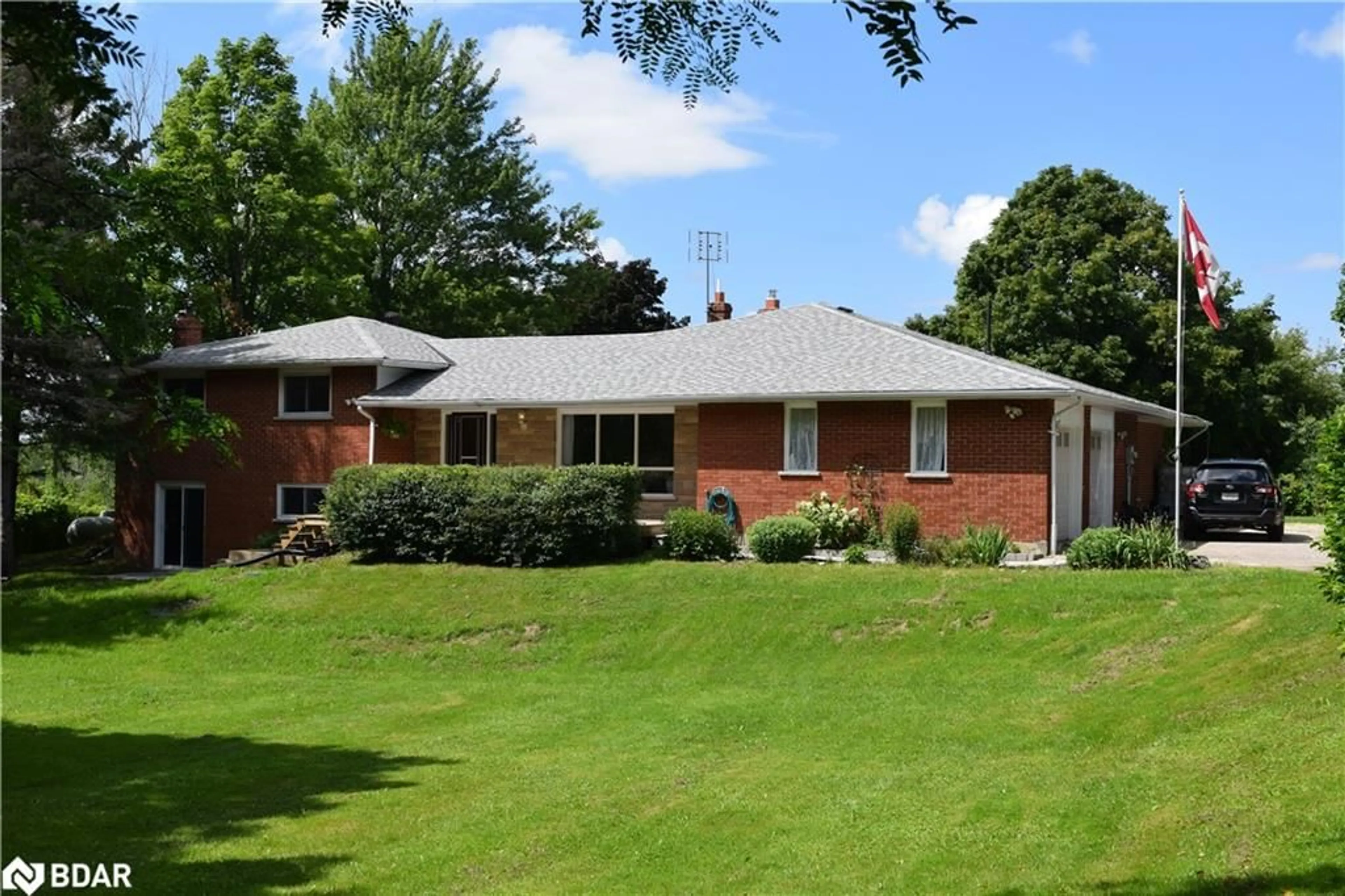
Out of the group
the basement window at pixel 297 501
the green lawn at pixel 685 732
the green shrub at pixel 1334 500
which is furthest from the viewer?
the basement window at pixel 297 501

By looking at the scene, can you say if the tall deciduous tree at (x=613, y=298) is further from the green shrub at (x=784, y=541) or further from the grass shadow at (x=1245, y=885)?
the grass shadow at (x=1245, y=885)

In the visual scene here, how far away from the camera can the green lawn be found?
352 inches

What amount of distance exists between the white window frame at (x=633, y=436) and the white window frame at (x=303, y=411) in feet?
18.6

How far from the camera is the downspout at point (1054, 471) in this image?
2442 cm

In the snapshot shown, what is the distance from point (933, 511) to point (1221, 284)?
87.7 ft

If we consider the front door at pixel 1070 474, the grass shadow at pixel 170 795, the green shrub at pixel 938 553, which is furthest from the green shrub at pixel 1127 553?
the grass shadow at pixel 170 795

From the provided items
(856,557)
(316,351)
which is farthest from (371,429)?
(856,557)

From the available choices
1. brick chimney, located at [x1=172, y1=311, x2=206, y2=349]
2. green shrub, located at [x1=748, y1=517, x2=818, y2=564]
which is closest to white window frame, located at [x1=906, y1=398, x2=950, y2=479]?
green shrub, located at [x1=748, y1=517, x2=818, y2=564]

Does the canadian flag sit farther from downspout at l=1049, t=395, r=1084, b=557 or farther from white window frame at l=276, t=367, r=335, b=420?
white window frame at l=276, t=367, r=335, b=420

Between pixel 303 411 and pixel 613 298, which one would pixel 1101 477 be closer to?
pixel 303 411

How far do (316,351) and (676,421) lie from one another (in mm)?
9106

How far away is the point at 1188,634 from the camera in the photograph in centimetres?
1725

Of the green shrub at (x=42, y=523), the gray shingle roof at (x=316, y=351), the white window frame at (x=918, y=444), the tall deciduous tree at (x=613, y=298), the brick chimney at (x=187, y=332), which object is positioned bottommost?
the green shrub at (x=42, y=523)

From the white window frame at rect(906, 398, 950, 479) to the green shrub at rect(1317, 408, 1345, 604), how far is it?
1276 cm
